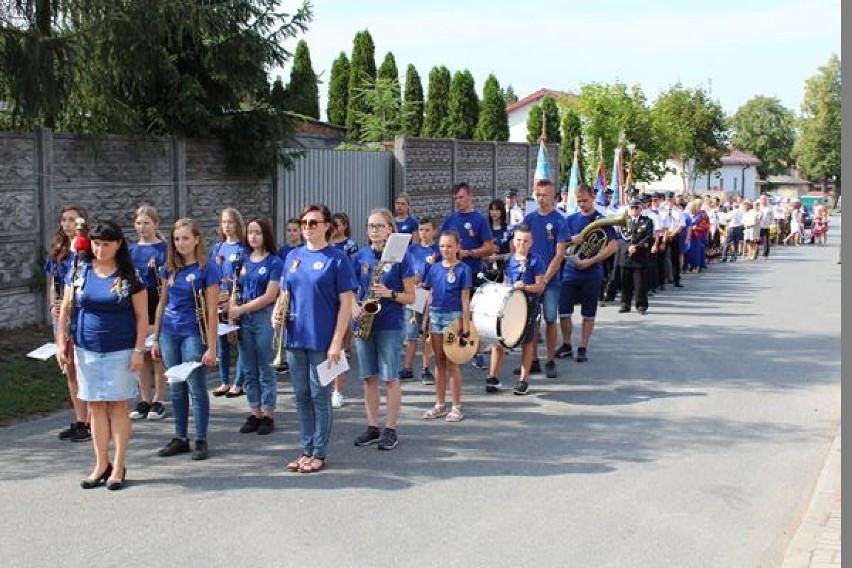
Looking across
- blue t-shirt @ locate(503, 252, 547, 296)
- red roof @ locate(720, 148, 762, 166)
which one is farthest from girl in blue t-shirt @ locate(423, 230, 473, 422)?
red roof @ locate(720, 148, 762, 166)

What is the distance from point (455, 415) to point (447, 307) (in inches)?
37.2

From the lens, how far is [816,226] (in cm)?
4003

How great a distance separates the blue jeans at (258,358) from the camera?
351 inches

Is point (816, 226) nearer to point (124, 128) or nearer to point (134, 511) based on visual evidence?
point (124, 128)

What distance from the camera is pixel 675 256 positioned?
894 inches

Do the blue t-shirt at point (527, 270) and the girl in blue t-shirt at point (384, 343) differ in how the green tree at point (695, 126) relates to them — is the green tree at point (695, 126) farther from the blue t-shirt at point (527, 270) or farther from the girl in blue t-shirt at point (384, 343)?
the girl in blue t-shirt at point (384, 343)

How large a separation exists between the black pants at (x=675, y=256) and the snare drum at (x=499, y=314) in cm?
1268

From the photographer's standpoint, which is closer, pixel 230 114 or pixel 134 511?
pixel 134 511

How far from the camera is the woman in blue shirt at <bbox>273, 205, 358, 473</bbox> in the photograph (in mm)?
7574

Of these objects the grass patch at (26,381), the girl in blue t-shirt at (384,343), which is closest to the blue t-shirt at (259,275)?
the girl in blue t-shirt at (384,343)

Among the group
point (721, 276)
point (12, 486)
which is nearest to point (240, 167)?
point (12, 486)

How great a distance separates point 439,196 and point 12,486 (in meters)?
16.2

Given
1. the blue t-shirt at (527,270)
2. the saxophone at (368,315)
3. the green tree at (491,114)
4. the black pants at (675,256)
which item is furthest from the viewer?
the green tree at (491,114)

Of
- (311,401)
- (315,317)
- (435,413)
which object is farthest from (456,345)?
(315,317)
